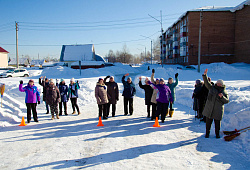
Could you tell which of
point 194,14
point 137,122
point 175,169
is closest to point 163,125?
point 137,122

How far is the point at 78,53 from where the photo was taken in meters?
72.6

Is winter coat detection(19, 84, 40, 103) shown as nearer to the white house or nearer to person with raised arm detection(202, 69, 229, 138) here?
person with raised arm detection(202, 69, 229, 138)

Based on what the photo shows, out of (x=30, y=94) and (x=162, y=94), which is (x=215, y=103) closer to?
(x=162, y=94)

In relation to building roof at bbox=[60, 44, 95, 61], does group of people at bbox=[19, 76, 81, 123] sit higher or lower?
lower

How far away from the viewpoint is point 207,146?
544 centimetres

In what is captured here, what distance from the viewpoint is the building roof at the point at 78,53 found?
7156 centimetres

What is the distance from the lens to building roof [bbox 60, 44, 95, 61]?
71.6 m

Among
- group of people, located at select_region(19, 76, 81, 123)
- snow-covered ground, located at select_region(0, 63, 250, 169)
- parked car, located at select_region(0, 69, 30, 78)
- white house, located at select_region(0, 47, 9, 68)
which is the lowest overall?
snow-covered ground, located at select_region(0, 63, 250, 169)

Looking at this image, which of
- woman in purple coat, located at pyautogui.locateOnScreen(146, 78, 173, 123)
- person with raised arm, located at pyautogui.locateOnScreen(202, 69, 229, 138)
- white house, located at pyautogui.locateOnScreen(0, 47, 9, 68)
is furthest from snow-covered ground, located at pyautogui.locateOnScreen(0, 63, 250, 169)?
white house, located at pyautogui.locateOnScreen(0, 47, 9, 68)

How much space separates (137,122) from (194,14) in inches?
1692

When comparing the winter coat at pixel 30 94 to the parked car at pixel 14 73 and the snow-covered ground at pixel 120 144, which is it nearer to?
the snow-covered ground at pixel 120 144

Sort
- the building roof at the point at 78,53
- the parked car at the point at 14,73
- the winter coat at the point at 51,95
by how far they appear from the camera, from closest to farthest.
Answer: the winter coat at the point at 51,95
the parked car at the point at 14,73
the building roof at the point at 78,53

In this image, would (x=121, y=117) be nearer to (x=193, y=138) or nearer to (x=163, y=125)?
(x=163, y=125)

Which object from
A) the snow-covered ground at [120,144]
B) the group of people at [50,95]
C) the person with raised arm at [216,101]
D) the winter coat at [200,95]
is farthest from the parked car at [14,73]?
the person with raised arm at [216,101]
